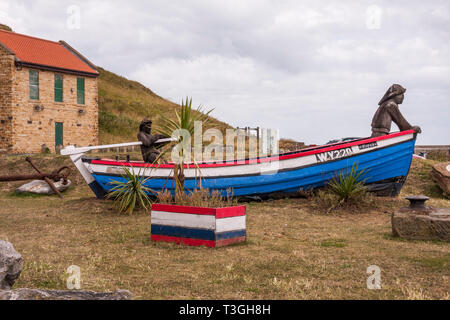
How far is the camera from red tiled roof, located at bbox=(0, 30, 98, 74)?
1107 inches

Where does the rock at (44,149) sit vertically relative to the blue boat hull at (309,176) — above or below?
above

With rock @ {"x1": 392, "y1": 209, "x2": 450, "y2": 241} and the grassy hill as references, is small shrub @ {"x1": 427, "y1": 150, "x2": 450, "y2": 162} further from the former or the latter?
rock @ {"x1": 392, "y1": 209, "x2": 450, "y2": 241}

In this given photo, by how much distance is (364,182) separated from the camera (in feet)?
38.3

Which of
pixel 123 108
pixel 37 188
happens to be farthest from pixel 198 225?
pixel 123 108

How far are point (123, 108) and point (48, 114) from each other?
48.6ft

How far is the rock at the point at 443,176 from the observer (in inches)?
519

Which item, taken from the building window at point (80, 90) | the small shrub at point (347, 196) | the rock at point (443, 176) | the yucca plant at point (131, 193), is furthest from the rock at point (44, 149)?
the rock at point (443, 176)

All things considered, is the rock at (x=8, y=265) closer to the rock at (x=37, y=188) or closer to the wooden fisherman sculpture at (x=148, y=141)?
the wooden fisherman sculpture at (x=148, y=141)

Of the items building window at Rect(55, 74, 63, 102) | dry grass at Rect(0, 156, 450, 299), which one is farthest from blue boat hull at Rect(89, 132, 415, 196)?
building window at Rect(55, 74, 63, 102)

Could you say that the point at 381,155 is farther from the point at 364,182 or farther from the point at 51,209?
the point at 51,209

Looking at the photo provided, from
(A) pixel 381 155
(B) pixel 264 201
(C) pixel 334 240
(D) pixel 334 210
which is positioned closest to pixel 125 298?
(C) pixel 334 240

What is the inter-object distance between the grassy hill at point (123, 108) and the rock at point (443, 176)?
19535 millimetres

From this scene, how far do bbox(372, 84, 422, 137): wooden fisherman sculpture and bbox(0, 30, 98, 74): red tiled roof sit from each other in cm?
2224

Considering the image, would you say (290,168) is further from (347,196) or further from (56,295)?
(56,295)
